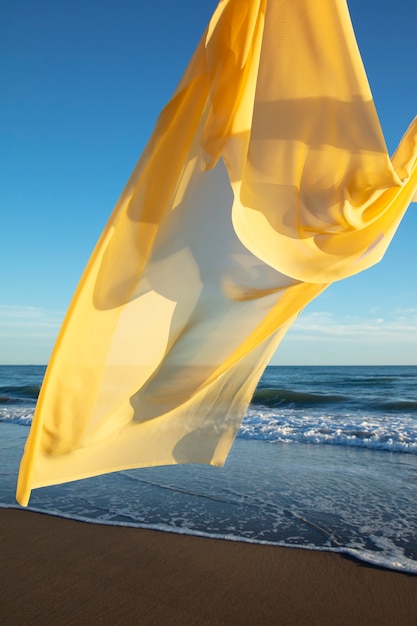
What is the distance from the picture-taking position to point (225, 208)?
218 centimetres

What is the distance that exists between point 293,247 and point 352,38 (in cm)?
83

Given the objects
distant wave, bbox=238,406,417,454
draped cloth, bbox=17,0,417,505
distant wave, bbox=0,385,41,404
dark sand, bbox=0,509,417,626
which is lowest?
distant wave, bbox=0,385,41,404

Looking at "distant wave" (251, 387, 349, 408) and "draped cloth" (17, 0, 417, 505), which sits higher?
"draped cloth" (17, 0, 417, 505)

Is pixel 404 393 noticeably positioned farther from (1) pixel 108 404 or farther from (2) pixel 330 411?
(1) pixel 108 404

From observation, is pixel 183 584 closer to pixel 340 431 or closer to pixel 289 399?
pixel 340 431

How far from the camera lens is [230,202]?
2.15 metres

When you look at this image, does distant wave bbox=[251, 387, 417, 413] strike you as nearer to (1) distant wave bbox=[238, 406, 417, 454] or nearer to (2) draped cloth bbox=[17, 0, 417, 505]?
(1) distant wave bbox=[238, 406, 417, 454]

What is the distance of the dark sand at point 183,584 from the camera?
108 inches

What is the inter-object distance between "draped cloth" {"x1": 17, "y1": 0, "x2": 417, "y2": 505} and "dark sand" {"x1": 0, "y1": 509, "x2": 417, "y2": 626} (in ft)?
3.53

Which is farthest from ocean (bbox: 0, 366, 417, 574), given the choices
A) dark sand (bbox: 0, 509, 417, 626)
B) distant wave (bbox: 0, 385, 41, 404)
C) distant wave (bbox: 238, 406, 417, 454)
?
distant wave (bbox: 0, 385, 41, 404)

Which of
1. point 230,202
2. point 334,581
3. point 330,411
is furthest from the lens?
point 330,411

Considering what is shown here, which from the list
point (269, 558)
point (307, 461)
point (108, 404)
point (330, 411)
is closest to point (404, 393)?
point (330, 411)

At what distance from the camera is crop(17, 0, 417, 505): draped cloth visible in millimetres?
1804

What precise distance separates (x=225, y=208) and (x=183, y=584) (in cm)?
249
